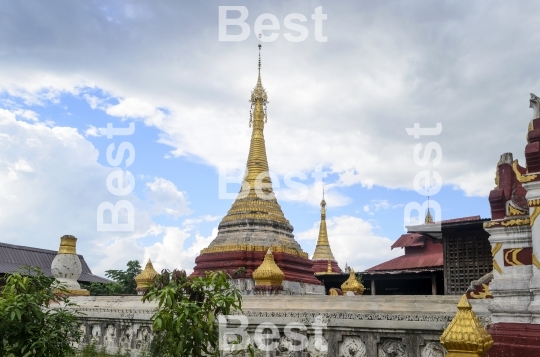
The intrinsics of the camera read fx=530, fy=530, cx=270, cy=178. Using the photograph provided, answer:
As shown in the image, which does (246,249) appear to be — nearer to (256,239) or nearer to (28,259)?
(256,239)

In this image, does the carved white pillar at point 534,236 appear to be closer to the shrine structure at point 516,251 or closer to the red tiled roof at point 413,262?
the shrine structure at point 516,251

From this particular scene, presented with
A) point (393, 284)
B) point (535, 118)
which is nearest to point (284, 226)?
point (393, 284)

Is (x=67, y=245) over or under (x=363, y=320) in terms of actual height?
over

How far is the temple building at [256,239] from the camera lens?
25703 millimetres

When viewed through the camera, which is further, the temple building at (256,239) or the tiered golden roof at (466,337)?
the temple building at (256,239)

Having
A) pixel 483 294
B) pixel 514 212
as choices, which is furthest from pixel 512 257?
pixel 483 294

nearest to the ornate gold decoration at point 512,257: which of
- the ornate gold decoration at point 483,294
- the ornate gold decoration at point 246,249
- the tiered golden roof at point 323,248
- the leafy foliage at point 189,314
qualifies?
the ornate gold decoration at point 483,294

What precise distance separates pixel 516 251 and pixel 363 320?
2.91 m

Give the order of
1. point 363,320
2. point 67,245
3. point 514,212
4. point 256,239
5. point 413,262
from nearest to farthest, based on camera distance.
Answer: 1. point 514,212
2. point 363,320
3. point 67,245
4. point 256,239
5. point 413,262

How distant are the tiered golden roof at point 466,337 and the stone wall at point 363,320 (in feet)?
9.76

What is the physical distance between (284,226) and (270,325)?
18.5 metres

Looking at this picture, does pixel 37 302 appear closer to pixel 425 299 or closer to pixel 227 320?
pixel 227 320

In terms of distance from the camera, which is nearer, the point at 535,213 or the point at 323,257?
the point at 535,213

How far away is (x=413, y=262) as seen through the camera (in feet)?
91.2
